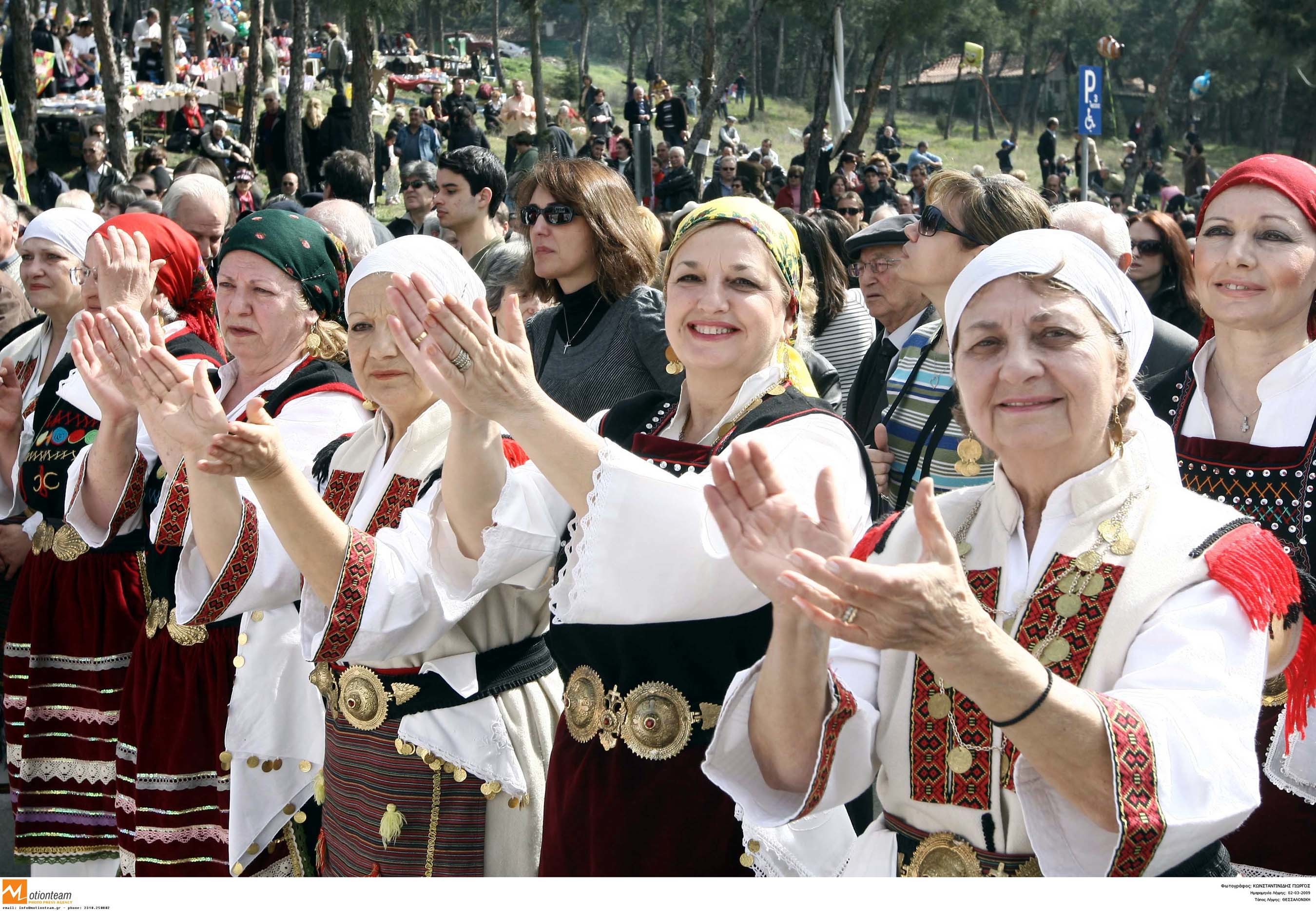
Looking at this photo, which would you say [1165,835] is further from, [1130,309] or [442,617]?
[442,617]

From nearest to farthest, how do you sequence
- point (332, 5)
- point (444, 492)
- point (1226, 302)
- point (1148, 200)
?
point (444, 492)
point (1226, 302)
point (332, 5)
point (1148, 200)

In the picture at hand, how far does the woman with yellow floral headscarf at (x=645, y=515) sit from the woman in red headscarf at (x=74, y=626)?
188 cm

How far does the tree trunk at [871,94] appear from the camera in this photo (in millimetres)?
26484

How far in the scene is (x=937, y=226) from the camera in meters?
3.75

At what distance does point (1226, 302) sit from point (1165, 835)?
5.74 feet

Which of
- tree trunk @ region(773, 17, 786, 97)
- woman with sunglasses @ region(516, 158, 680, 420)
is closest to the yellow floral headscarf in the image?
woman with sunglasses @ region(516, 158, 680, 420)

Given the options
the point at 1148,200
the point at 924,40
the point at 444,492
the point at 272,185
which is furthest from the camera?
the point at 924,40

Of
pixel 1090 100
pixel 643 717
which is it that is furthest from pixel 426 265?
pixel 1090 100

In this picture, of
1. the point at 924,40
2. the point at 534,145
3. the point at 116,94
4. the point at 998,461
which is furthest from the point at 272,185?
the point at 924,40

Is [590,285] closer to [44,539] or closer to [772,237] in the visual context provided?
[772,237]

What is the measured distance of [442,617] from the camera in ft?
8.94

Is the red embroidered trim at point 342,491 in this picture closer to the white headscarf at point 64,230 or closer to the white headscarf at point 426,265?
the white headscarf at point 426,265

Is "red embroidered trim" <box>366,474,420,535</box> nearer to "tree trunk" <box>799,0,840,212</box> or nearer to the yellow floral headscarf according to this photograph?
the yellow floral headscarf

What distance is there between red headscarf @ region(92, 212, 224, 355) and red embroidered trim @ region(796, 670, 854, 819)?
286 centimetres
